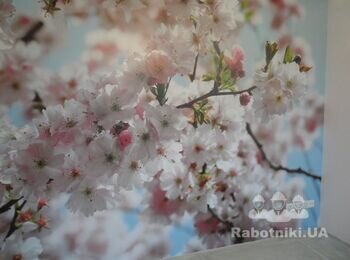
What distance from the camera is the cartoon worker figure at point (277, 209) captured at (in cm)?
181

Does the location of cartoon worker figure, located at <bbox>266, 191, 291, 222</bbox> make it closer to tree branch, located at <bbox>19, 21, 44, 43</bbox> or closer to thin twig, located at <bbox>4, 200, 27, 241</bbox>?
thin twig, located at <bbox>4, 200, 27, 241</bbox>

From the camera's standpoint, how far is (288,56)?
1651 mm

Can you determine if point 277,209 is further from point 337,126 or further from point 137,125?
point 137,125

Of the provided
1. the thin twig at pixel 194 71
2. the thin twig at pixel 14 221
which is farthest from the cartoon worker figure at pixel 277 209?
the thin twig at pixel 14 221

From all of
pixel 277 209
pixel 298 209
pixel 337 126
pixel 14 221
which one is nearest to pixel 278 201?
pixel 277 209

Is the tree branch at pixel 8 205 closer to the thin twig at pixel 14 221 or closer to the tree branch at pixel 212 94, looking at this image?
the thin twig at pixel 14 221

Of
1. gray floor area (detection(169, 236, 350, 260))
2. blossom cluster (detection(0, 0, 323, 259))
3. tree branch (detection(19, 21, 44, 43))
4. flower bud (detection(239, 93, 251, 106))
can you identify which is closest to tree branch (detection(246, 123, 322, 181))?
blossom cluster (detection(0, 0, 323, 259))

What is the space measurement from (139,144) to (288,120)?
812 millimetres

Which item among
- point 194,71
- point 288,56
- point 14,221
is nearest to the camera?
point 14,221

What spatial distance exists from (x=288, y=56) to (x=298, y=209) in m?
0.84

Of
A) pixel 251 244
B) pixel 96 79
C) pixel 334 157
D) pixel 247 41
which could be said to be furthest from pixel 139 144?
pixel 334 157

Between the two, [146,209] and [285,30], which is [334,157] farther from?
[146,209]

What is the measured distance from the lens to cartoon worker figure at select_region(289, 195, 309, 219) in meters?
1.85

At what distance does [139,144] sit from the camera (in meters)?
1.44
